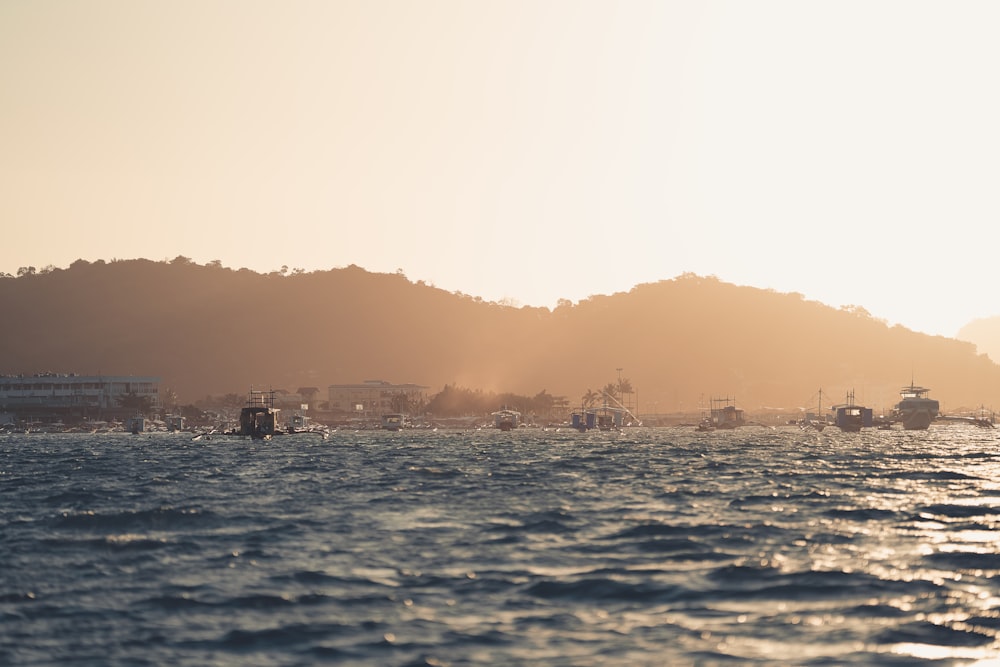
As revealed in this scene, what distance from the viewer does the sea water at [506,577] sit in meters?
21.7

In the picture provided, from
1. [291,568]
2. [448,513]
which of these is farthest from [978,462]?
[291,568]

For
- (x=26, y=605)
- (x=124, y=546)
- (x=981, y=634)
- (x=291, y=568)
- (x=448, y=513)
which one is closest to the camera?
(x=981, y=634)

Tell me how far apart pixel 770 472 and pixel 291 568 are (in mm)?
52928

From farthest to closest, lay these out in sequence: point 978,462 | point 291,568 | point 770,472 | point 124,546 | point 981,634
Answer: point 978,462
point 770,472
point 124,546
point 291,568
point 981,634

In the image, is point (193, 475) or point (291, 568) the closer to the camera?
point (291, 568)

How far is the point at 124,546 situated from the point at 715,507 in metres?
26.1

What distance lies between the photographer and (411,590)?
2788cm

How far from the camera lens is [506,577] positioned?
29641 mm

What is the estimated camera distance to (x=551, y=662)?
2027 cm

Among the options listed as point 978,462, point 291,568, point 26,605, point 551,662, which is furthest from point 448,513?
point 978,462

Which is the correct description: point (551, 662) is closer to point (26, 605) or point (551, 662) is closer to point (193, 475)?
point (26, 605)

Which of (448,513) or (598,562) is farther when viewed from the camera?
(448,513)

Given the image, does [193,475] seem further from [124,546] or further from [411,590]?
[411,590]

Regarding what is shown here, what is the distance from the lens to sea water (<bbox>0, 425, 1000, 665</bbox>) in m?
21.7
